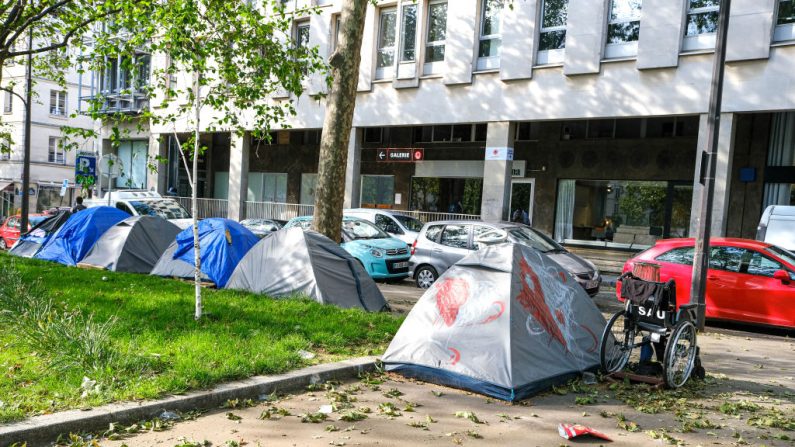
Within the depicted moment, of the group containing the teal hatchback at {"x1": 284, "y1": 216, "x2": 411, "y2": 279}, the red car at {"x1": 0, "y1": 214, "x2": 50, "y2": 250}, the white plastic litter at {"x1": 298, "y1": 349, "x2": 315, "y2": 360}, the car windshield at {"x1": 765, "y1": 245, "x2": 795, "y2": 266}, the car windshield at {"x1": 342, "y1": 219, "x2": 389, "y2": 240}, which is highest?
the car windshield at {"x1": 765, "y1": 245, "x2": 795, "y2": 266}

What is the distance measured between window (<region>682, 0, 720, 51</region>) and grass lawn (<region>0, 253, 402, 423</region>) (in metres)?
12.8

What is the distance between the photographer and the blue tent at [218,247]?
11859 millimetres

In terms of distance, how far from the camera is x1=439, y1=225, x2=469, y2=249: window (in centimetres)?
1377

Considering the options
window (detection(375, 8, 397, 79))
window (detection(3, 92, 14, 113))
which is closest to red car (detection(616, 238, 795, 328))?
window (detection(375, 8, 397, 79))

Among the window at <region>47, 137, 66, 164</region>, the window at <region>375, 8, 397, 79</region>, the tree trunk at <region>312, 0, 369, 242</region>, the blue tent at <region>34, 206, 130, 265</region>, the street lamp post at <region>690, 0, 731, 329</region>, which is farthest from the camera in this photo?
the window at <region>47, 137, 66, 164</region>

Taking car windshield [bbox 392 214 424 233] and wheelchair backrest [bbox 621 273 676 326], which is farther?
car windshield [bbox 392 214 424 233]

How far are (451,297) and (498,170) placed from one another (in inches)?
572

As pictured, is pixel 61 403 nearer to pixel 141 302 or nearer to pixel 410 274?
pixel 141 302

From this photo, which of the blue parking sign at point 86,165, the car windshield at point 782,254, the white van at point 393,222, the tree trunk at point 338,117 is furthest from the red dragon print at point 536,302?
the blue parking sign at point 86,165

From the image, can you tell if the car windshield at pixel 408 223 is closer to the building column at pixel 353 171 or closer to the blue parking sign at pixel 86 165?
the building column at pixel 353 171

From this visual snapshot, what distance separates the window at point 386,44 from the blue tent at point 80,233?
12.2m

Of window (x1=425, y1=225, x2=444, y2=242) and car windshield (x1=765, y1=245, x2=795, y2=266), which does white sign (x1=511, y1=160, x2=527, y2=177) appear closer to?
window (x1=425, y1=225, x2=444, y2=242)

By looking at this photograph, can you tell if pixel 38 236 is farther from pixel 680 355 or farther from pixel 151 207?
pixel 680 355

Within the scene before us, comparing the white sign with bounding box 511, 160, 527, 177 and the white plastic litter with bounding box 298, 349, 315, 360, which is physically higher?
the white sign with bounding box 511, 160, 527, 177
